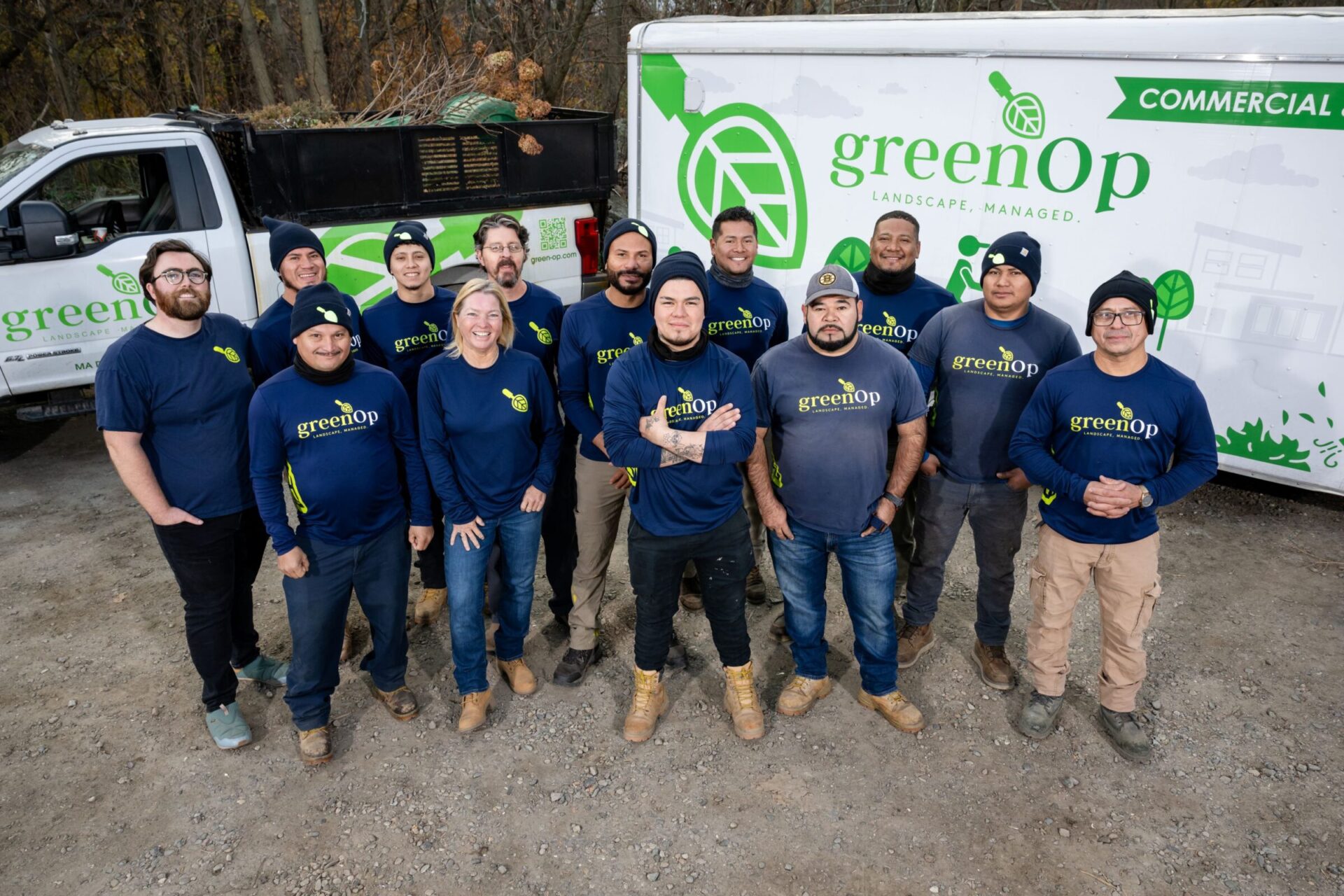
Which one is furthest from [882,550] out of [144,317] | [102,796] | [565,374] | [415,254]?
[144,317]

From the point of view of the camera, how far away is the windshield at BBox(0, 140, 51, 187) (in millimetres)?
5754

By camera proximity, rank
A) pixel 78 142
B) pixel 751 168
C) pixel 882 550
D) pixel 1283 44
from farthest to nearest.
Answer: pixel 751 168, pixel 78 142, pixel 1283 44, pixel 882 550

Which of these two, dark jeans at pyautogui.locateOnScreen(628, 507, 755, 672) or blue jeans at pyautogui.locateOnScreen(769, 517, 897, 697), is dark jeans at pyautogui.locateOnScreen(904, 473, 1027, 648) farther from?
dark jeans at pyautogui.locateOnScreen(628, 507, 755, 672)

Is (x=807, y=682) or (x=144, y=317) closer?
(x=807, y=682)

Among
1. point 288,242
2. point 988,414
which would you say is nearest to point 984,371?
point 988,414

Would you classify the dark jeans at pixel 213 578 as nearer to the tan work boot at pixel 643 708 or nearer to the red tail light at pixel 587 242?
the tan work boot at pixel 643 708

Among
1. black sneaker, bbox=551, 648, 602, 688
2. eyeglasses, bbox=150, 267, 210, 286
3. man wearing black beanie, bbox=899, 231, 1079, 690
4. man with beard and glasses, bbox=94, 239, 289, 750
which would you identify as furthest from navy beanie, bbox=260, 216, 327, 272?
man wearing black beanie, bbox=899, 231, 1079, 690

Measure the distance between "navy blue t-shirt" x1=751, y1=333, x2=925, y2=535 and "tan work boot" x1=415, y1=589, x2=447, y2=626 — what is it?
2.13 meters

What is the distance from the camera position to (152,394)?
3.43m

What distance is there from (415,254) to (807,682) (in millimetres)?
Answer: 2670

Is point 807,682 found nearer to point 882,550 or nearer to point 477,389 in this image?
point 882,550

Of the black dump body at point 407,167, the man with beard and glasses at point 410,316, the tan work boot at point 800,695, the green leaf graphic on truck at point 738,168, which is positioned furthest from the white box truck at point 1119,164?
the man with beard and glasses at point 410,316

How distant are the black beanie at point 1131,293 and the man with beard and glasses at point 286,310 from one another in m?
3.01

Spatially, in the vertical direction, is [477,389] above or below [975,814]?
above
